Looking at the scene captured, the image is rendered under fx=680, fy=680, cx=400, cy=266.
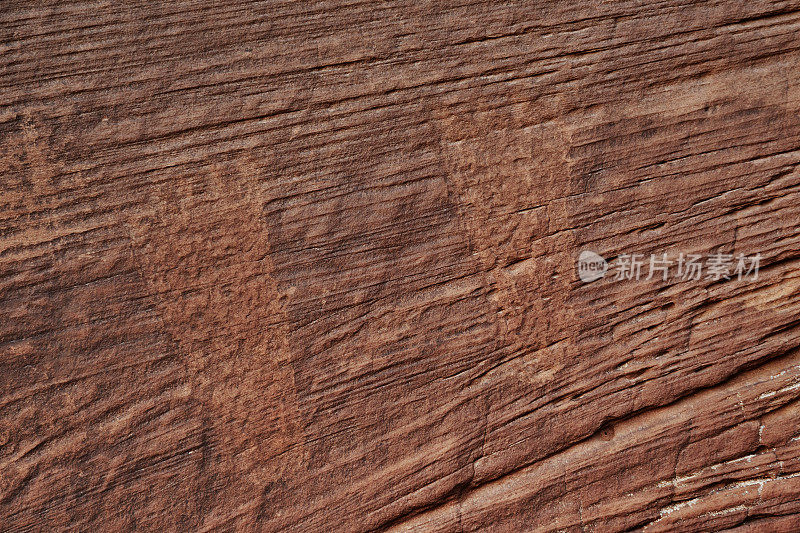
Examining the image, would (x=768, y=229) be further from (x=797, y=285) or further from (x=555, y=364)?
(x=555, y=364)

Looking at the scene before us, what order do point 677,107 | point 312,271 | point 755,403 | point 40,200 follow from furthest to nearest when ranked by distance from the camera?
point 755,403
point 677,107
point 312,271
point 40,200

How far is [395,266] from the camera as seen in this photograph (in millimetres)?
1197

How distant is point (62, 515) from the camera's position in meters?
1.09

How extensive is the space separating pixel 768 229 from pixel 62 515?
4.49 ft

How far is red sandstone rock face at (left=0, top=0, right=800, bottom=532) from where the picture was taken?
3.53 ft

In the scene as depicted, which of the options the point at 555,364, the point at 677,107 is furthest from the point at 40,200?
the point at 677,107

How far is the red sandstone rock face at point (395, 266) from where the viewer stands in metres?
1.08

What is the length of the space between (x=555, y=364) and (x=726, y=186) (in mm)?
474

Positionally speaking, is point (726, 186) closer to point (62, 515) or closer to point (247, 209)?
point (247, 209)

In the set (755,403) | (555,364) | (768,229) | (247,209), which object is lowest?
(755,403)

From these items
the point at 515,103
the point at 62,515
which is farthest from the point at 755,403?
the point at 62,515

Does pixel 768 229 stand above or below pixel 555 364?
above

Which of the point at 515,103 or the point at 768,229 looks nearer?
the point at 515,103

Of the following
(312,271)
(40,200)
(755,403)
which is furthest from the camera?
(755,403)
